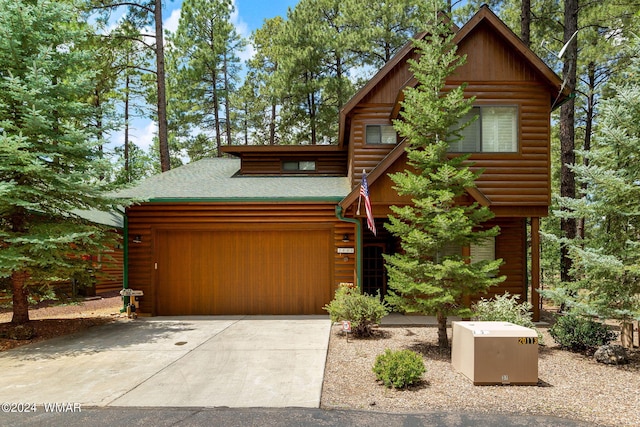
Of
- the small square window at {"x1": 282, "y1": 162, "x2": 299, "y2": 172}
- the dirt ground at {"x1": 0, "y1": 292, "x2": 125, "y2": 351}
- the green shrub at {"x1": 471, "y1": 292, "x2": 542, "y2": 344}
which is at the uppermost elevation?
the small square window at {"x1": 282, "y1": 162, "x2": 299, "y2": 172}

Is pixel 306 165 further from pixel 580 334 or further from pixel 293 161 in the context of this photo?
pixel 580 334

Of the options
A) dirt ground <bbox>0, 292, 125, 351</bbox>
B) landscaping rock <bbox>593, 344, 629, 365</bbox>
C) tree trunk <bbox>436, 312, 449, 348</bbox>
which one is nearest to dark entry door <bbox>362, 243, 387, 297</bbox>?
tree trunk <bbox>436, 312, 449, 348</bbox>

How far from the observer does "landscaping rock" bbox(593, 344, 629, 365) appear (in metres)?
6.60

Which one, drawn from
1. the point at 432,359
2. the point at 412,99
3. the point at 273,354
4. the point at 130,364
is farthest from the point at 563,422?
the point at 130,364

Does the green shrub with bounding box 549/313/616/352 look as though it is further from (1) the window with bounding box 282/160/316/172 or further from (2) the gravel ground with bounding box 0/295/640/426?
(1) the window with bounding box 282/160/316/172

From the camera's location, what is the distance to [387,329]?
9.34 metres

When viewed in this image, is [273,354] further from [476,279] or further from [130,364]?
[476,279]

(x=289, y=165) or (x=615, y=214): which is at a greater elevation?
(x=289, y=165)

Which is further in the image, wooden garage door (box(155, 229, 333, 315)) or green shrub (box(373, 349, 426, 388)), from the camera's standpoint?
wooden garage door (box(155, 229, 333, 315))

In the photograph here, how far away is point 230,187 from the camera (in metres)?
12.0

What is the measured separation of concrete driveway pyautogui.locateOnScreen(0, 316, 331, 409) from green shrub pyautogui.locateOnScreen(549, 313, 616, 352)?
4666 mm

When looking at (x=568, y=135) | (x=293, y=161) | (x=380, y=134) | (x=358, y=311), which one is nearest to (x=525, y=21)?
(x=568, y=135)

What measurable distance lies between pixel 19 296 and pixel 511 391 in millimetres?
10718

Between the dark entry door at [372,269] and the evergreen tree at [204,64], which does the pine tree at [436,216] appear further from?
the evergreen tree at [204,64]
